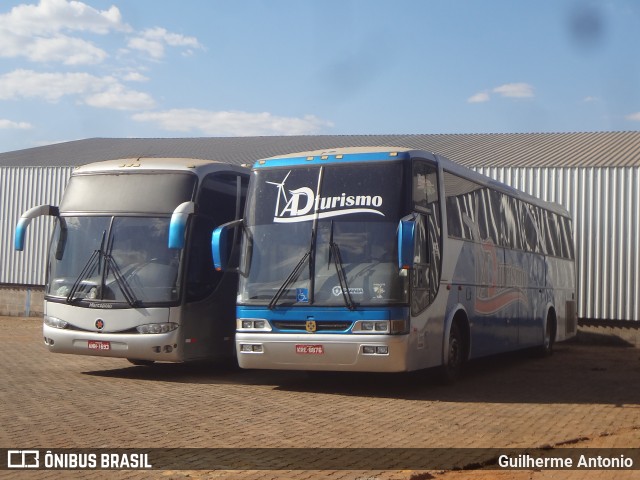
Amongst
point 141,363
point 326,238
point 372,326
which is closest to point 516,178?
point 141,363

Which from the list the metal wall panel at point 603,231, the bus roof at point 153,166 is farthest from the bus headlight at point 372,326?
the metal wall panel at point 603,231

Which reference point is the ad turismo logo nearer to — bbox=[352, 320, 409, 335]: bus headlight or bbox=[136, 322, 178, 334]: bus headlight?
bbox=[352, 320, 409, 335]: bus headlight

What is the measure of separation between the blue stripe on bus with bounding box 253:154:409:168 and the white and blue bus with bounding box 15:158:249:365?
137cm

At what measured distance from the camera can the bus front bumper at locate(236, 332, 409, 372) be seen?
12023mm

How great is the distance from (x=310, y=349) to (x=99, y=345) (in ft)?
11.6

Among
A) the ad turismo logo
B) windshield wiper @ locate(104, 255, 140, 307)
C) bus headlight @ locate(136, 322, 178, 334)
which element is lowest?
bus headlight @ locate(136, 322, 178, 334)

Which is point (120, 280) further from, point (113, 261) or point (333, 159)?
point (333, 159)

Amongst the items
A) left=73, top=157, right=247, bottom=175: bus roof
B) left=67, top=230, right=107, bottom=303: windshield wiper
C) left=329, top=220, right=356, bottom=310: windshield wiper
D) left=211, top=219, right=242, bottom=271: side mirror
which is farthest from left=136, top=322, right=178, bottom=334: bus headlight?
left=329, top=220, right=356, bottom=310: windshield wiper

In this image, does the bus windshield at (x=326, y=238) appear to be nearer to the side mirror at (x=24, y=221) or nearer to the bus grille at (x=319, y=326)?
the bus grille at (x=319, y=326)

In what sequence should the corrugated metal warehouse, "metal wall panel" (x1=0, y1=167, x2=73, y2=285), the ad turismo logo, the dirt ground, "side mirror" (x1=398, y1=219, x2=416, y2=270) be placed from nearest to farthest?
the dirt ground < "side mirror" (x1=398, y1=219, x2=416, y2=270) < the ad turismo logo < the corrugated metal warehouse < "metal wall panel" (x1=0, y1=167, x2=73, y2=285)

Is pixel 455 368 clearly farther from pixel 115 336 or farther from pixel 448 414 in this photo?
pixel 115 336

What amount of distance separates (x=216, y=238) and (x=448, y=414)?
407cm

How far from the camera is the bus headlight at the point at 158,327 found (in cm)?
1367

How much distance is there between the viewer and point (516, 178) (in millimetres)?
25703
